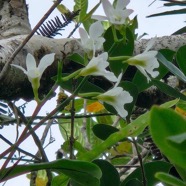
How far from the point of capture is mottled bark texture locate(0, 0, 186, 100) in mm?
923

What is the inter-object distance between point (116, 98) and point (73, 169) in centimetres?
10

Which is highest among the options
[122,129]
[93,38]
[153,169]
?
[93,38]

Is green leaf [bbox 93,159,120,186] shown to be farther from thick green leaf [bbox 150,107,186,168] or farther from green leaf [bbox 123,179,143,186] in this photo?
thick green leaf [bbox 150,107,186,168]

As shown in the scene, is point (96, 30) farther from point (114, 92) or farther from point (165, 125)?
point (165, 125)

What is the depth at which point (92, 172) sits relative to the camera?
0.63 meters

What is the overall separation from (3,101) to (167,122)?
2.07ft

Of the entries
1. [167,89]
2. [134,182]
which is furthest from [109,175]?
[167,89]

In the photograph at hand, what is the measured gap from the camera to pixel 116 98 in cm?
65

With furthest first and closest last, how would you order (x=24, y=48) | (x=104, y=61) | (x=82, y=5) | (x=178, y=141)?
(x=82, y=5), (x=24, y=48), (x=104, y=61), (x=178, y=141)

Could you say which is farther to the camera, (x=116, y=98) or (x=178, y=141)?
(x=116, y=98)

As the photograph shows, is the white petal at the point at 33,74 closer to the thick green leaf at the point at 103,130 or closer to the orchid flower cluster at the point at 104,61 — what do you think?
the orchid flower cluster at the point at 104,61

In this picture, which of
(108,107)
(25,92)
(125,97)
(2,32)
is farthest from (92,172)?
(2,32)

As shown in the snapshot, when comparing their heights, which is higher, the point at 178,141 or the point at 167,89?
the point at 178,141

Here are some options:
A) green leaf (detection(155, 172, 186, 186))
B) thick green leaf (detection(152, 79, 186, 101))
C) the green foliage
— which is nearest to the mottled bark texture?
the green foliage
